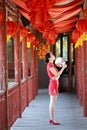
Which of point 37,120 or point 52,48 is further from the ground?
point 52,48

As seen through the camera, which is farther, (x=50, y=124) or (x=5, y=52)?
(x=50, y=124)

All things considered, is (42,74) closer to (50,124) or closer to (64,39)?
(64,39)

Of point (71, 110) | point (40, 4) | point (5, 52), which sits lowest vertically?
point (71, 110)

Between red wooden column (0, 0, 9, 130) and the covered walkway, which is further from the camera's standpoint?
the covered walkway

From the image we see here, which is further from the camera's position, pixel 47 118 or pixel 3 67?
pixel 47 118

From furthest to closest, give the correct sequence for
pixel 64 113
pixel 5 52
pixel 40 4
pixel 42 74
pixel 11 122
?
pixel 42 74
pixel 64 113
pixel 11 122
pixel 5 52
pixel 40 4

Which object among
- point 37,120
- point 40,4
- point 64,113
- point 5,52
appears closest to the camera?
point 40,4

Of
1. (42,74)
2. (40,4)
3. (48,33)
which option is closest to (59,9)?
(48,33)

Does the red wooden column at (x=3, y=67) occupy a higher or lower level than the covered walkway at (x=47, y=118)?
higher

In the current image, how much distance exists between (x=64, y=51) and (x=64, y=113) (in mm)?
6720

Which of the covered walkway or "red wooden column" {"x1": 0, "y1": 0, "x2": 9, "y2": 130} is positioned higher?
"red wooden column" {"x1": 0, "y1": 0, "x2": 9, "y2": 130}

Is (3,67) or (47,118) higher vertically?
(3,67)

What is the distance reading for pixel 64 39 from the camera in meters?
15.4

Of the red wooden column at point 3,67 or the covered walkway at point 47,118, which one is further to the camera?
the covered walkway at point 47,118
